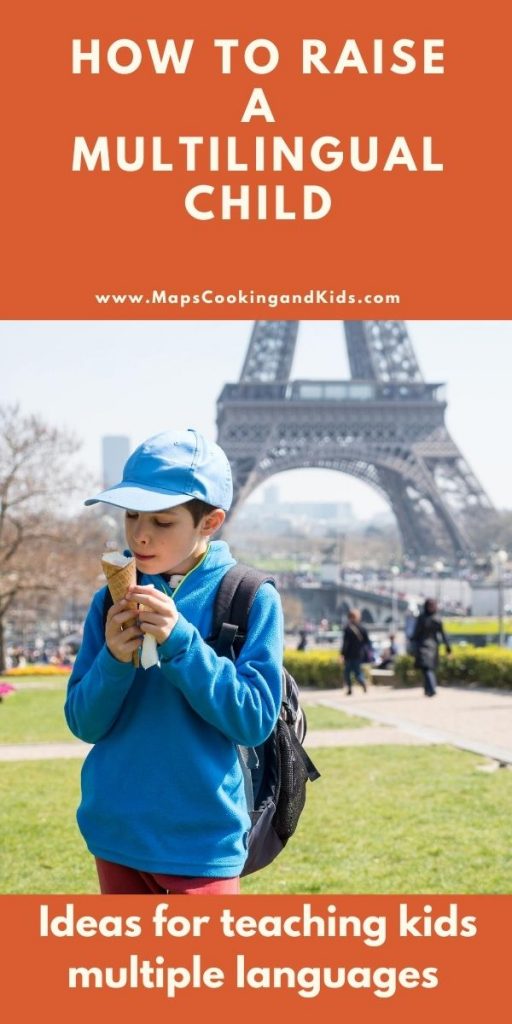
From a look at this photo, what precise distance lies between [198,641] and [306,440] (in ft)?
206

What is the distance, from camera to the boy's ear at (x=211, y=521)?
2998 mm

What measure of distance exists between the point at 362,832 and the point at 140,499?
467 cm

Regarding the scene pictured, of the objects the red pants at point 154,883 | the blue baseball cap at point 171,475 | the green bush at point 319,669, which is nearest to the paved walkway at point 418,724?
the green bush at point 319,669

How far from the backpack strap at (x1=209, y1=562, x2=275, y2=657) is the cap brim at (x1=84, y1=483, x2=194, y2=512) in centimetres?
25

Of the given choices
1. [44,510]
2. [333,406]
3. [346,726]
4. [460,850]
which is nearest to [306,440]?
[333,406]

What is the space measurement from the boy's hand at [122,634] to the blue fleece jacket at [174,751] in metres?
0.03

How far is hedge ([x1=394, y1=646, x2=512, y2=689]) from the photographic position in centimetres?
1828

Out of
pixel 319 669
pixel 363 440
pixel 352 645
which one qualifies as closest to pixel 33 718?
pixel 352 645

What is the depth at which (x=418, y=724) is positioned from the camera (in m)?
13.2

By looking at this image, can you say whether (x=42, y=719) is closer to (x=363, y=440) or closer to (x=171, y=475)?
(x=171, y=475)

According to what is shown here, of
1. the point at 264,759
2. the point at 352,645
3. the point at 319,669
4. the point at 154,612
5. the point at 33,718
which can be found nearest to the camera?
the point at 154,612

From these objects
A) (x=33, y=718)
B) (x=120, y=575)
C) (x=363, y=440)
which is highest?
(x=363, y=440)

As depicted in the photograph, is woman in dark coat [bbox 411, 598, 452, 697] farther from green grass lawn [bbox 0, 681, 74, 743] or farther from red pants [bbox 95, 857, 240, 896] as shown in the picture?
red pants [bbox 95, 857, 240, 896]
